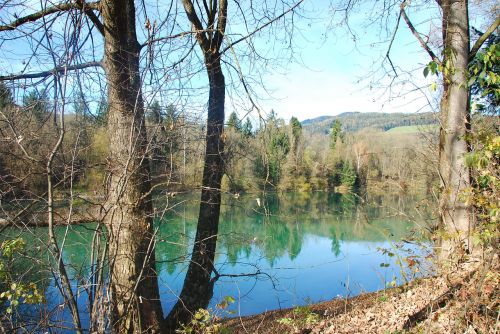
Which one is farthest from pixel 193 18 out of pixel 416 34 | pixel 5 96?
pixel 416 34

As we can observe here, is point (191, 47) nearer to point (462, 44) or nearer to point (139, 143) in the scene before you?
point (139, 143)

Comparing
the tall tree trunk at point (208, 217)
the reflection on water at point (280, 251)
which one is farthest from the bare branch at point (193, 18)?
the reflection on water at point (280, 251)

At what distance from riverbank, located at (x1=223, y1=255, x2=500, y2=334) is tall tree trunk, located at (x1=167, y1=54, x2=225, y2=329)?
0.61 metres

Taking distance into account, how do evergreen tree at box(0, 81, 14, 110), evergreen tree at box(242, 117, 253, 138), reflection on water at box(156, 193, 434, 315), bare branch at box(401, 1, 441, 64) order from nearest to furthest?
evergreen tree at box(0, 81, 14, 110), evergreen tree at box(242, 117, 253, 138), reflection on water at box(156, 193, 434, 315), bare branch at box(401, 1, 441, 64)

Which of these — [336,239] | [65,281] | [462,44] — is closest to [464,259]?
[462,44]

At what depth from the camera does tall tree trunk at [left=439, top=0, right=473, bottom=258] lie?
11.9ft

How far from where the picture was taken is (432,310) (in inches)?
119

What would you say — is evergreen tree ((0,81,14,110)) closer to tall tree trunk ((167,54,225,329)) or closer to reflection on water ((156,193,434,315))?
reflection on water ((156,193,434,315))

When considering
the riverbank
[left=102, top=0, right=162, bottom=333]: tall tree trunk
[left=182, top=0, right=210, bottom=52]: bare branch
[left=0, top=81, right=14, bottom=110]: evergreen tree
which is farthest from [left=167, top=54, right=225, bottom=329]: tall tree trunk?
[left=0, top=81, right=14, bottom=110]: evergreen tree

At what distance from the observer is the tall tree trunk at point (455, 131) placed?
3641mm

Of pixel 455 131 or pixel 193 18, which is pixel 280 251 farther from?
pixel 193 18

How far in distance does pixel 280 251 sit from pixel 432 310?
9.89m

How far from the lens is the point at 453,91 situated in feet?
12.5

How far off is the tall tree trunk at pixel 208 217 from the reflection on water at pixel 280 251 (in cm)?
14
